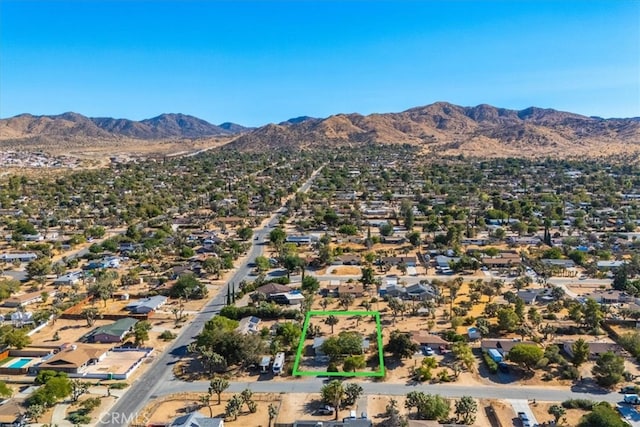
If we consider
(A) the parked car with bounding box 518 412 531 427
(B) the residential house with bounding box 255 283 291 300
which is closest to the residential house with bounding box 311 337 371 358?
(B) the residential house with bounding box 255 283 291 300

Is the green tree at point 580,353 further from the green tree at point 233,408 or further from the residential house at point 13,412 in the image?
the residential house at point 13,412

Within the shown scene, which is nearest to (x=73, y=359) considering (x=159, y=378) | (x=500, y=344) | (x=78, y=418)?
(x=159, y=378)

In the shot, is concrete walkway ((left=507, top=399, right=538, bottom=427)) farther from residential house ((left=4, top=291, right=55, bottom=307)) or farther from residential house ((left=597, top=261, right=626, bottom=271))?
residential house ((left=4, top=291, right=55, bottom=307))

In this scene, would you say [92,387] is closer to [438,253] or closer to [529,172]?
[438,253]

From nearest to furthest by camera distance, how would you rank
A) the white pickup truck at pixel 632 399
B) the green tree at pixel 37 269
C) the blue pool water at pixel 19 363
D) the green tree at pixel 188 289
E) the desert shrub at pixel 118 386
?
the white pickup truck at pixel 632 399 → the desert shrub at pixel 118 386 → the blue pool water at pixel 19 363 → the green tree at pixel 188 289 → the green tree at pixel 37 269

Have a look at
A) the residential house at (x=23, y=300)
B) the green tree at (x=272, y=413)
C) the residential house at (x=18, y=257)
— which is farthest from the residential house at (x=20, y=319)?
the green tree at (x=272, y=413)

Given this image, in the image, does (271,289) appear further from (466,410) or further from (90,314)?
(466,410)
